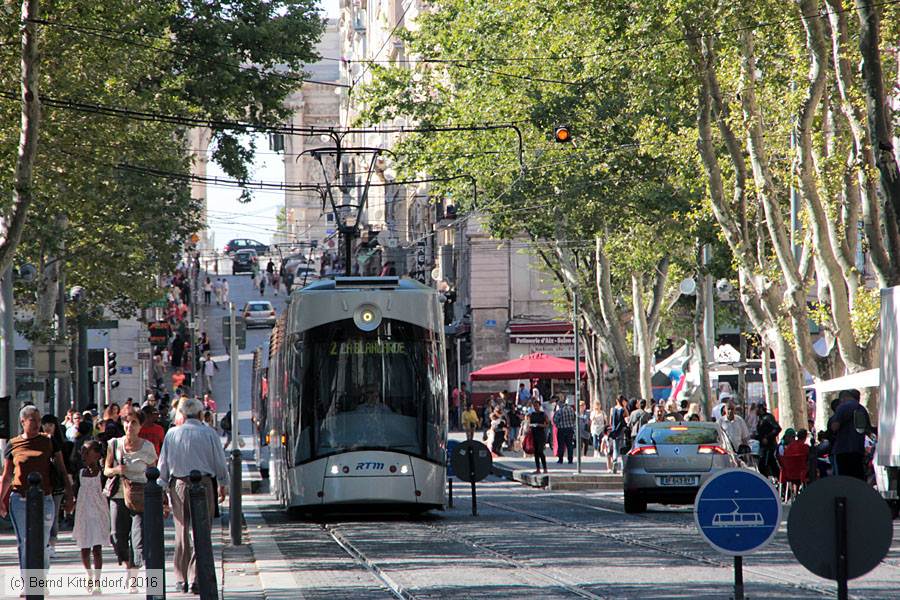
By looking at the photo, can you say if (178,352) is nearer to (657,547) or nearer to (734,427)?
(734,427)

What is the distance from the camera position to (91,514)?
14828 mm

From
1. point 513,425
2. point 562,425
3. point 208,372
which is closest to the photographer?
point 562,425

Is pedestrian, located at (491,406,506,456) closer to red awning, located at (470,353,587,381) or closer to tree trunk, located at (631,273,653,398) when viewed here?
red awning, located at (470,353,587,381)

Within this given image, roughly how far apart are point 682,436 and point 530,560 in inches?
336

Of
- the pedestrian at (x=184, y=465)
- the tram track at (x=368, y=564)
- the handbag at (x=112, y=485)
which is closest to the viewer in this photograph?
the tram track at (x=368, y=564)

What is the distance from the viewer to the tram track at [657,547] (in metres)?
13.5

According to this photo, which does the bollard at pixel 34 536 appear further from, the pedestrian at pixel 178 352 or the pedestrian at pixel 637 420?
the pedestrian at pixel 178 352

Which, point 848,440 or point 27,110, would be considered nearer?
point 27,110

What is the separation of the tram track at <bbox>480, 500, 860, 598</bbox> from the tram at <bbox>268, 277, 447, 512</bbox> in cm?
179

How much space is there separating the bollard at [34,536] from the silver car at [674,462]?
14.1m

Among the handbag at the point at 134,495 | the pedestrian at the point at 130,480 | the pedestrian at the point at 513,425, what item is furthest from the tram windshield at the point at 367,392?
the pedestrian at the point at 513,425

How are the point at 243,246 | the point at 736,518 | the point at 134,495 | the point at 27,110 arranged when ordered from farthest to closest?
the point at 243,246 < the point at 27,110 < the point at 134,495 < the point at 736,518

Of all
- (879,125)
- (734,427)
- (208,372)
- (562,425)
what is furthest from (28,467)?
(208,372)

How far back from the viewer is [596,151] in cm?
3944
